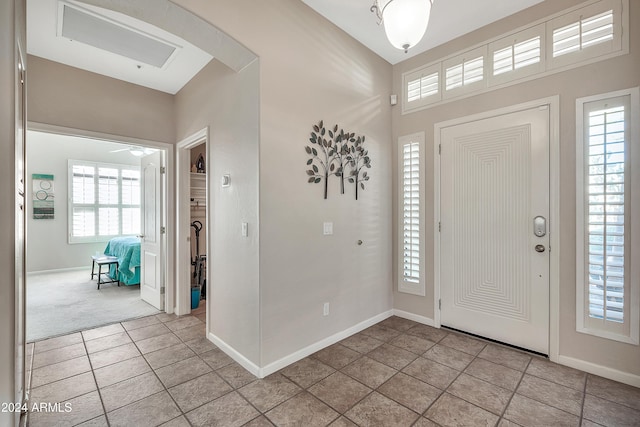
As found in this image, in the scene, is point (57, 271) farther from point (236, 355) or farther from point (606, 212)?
point (606, 212)

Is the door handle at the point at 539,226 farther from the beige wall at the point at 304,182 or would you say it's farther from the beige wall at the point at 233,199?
the beige wall at the point at 233,199

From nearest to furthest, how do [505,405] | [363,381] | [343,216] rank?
[505,405]
[363,381]
[343,216]

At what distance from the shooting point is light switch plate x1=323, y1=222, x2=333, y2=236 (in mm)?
2752

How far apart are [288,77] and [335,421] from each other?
100 inches

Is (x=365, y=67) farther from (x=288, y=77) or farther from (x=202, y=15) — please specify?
(x=202, y=15)

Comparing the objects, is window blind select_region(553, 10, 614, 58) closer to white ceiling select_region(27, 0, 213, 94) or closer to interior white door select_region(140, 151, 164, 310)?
white ceiling select_region(27, 0, 213, 94)

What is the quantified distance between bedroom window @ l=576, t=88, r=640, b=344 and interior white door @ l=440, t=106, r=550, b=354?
0.24 m

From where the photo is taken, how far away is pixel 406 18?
1663 millimetres

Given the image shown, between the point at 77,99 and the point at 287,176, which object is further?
the point at 77,99

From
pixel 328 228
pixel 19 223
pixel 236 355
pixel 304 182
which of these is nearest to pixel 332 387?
pixel 236 355

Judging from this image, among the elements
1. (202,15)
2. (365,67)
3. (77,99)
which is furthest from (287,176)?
(77,99)

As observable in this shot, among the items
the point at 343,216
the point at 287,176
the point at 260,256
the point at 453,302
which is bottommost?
the point at 453,302

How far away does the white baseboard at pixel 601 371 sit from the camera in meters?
2.16

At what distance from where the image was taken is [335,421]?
70.7 inches
